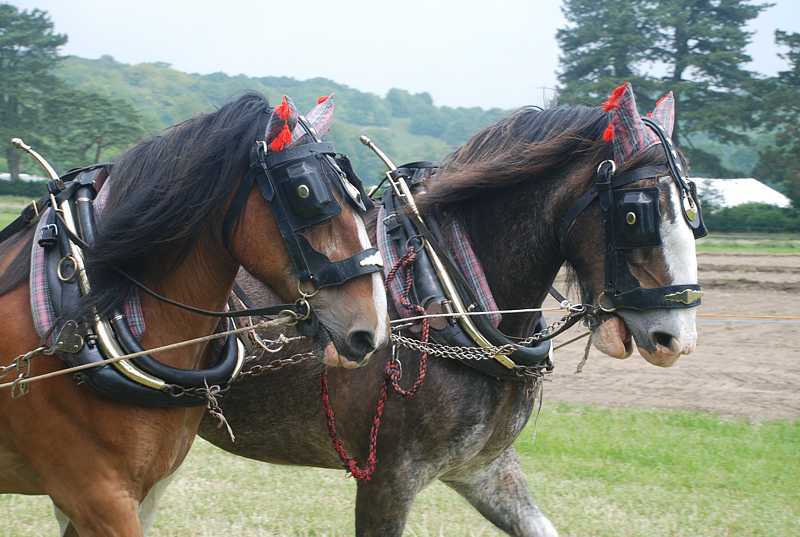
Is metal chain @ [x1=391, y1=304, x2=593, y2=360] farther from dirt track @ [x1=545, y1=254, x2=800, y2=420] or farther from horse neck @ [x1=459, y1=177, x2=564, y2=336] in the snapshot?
dirt track @ [x1=545, y1=254, x2=800, y2=420]

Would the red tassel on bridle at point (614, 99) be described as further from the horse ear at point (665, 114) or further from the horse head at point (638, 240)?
the horse ear at point (665, 114)

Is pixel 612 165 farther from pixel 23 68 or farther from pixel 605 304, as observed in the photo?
pixel 23 68

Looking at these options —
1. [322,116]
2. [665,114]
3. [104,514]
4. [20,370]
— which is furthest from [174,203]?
[665,114]

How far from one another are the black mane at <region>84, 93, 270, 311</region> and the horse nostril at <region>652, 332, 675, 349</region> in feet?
4.95

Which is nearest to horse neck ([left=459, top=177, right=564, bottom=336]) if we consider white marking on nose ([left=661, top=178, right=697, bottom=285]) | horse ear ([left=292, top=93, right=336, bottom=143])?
white marking on nose ([left=661, top=178, right=697, bottom=285])

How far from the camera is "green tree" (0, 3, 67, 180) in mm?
30938

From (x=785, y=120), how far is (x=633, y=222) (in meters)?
26.3

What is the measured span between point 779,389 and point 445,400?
5960 millimetres

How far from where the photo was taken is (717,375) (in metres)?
8.99

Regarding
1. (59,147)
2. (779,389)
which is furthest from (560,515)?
(59,147)

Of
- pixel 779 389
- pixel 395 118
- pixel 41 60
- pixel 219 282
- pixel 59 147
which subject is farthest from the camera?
pixel 395 118

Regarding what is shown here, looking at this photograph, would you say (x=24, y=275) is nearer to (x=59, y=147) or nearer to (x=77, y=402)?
(x=77, y=402)

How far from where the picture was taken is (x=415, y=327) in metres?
3.45

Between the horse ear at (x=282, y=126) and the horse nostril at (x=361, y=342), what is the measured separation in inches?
22.1
